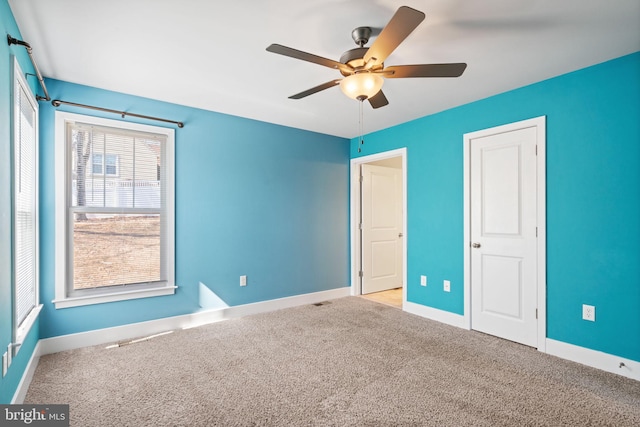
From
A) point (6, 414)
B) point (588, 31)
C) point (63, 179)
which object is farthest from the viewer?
point (63, 179)

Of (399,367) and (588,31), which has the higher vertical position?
(588,31)

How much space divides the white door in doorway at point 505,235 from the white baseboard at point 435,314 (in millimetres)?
151

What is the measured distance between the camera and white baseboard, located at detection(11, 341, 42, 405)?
78.4 inches

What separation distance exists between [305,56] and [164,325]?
306 cm

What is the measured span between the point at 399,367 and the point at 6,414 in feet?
8.08

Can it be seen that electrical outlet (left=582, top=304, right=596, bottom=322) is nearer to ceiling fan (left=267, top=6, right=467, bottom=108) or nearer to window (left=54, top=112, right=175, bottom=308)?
ceiling fan (left=267, top=6, right=467, bottom=108)

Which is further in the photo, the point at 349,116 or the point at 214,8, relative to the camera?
the point at 349,116

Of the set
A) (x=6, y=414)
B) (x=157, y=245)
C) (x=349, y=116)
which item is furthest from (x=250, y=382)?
(x=349, y=116)

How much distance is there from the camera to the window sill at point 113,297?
9.48ft

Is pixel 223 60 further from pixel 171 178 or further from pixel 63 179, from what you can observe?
pixel 63 179

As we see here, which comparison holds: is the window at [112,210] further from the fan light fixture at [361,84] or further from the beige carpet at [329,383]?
the fan light fixture at [361,84]

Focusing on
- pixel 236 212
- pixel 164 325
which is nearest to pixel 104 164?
pixel 236 212

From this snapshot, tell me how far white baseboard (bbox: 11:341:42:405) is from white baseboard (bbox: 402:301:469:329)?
12.0ft

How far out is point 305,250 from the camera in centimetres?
453
